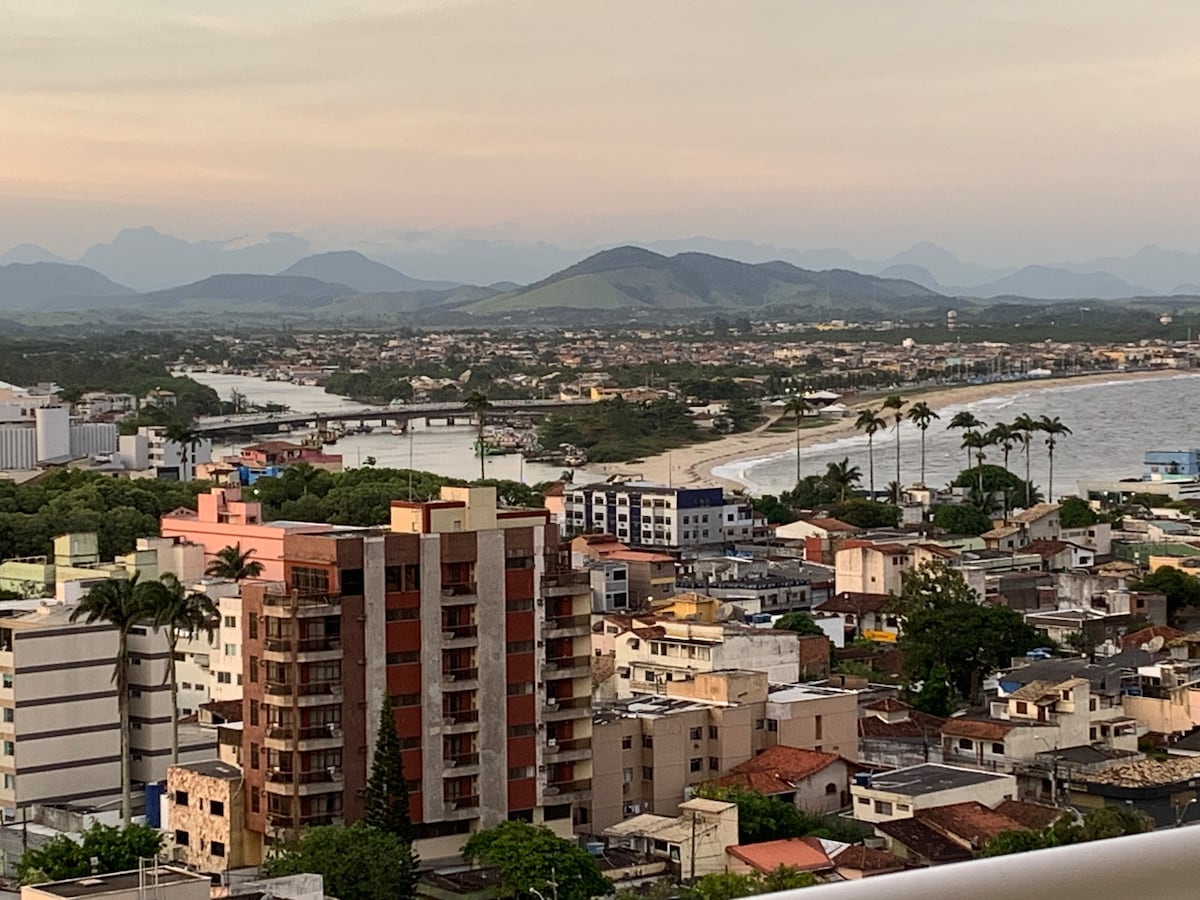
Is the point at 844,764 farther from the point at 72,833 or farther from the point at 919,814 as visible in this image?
the point at 72,833

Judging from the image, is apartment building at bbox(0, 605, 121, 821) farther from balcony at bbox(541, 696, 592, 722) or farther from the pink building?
the pink building

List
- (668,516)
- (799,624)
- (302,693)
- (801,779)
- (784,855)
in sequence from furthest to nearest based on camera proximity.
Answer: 1. (668,516)
2. (799,624)
3. (801,779)
4. (302,693)
5. (784,855)

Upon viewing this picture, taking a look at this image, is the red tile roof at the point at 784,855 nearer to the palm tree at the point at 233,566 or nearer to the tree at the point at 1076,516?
the palm tree at the point at 233,566

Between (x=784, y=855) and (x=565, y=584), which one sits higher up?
(x=565, y=584)

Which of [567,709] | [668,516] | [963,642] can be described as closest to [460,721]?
[567,709]

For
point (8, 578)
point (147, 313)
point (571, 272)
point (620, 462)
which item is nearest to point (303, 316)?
point (147, 313)

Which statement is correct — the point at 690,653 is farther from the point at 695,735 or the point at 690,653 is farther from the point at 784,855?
the point at 784,855
